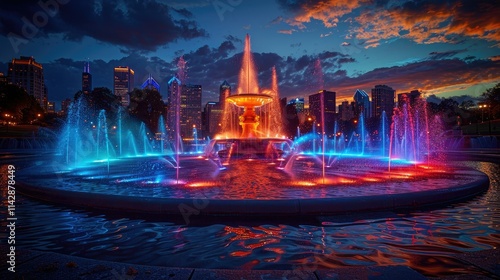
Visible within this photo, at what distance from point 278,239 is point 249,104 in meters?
27.3

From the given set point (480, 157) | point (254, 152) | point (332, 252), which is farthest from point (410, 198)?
point (480, 157)

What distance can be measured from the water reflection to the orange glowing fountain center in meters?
24.7

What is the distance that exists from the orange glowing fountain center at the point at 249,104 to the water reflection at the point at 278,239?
81.1ft

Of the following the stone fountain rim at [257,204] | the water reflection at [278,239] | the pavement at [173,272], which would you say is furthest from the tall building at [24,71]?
the pavement at [173,272]

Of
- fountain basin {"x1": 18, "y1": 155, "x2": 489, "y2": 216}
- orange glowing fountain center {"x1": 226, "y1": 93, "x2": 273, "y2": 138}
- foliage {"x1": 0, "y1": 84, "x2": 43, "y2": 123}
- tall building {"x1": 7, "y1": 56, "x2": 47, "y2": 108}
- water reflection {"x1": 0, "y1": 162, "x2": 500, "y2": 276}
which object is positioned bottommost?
water reflection {"x1": 0, "y1": 162, "x2": 500, "y2": 276}

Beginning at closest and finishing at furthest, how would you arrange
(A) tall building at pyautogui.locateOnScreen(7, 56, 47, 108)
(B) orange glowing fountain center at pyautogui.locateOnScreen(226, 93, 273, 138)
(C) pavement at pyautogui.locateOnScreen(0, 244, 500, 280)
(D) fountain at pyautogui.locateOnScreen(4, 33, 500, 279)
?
(C) pavement at pyautogui.locateOnScreen(0, 244, 500, 280) < (D) fountain at pyautogui.locateOnScreen(4, 33, 500, 279) < (B) orange glowing fountain center at pyautogui.locateOnScreen(226, 93, 273, 138) < (A) tall building at pyautogui.locateOnScreen(7, 56, 47, 108)

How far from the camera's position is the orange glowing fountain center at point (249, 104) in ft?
102

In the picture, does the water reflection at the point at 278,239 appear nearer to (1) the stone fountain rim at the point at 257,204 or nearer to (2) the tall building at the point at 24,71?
(1) the stone fountain rim at the point at 257,204

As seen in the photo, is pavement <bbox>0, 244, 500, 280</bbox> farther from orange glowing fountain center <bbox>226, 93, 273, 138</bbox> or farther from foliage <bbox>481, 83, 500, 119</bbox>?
foliage <bbox>481, 83, 500, 119</bbox>

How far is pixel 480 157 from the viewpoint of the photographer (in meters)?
25.3

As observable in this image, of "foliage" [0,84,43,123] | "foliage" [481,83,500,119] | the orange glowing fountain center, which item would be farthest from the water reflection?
"foliage" [481,83,500,119]

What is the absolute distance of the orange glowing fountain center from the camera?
3111cm

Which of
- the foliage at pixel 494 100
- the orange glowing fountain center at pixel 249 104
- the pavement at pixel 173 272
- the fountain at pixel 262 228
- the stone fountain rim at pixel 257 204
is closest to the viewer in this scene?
the pavement at pixel 173 272

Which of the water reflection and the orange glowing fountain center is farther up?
the orange glowing fountain center
